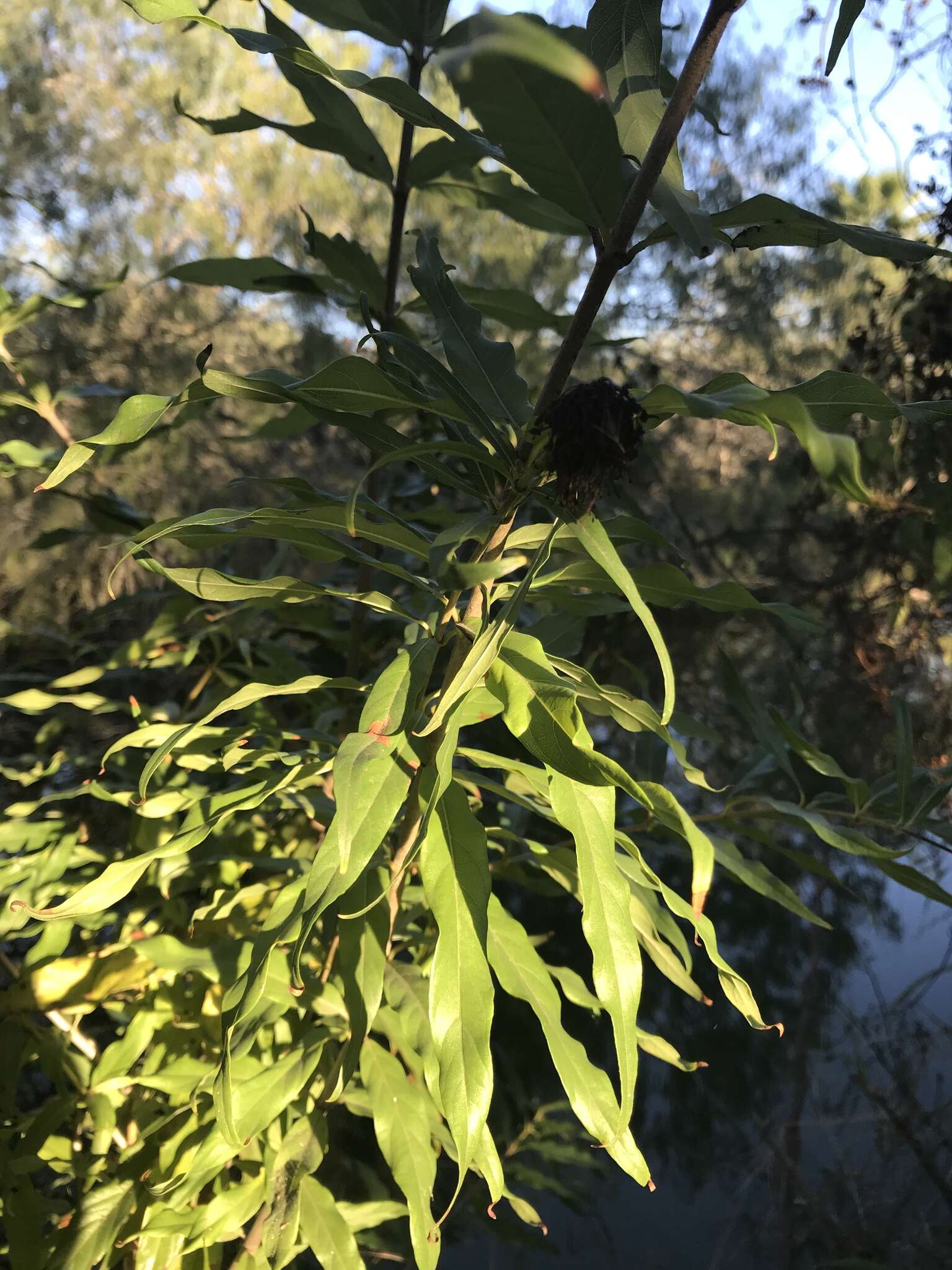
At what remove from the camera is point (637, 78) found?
34 centimetres

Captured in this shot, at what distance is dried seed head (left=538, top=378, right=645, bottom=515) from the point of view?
32cm

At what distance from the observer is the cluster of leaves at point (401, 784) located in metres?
0.34

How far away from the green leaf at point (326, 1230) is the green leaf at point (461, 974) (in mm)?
237

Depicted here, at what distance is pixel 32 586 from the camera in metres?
1.92

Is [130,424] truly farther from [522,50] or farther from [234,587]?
[522,50]

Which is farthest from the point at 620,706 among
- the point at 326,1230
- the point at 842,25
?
the point at 326,1230

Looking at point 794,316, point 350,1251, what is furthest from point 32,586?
point 794,316

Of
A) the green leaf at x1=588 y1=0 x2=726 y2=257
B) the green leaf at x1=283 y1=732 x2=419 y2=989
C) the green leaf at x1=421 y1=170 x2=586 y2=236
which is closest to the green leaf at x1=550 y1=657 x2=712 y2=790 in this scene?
the green leaf at x1=283 y1=732 x2=419 y2=989

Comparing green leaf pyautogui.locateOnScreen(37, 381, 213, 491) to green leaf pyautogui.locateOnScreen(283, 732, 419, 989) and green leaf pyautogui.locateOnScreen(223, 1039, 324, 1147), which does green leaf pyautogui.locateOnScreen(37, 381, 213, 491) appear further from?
green leaf pyautogui.locateOnScreen(223, 1039, 324, 1147)

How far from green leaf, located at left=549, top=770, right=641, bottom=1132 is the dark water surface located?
0.55 m

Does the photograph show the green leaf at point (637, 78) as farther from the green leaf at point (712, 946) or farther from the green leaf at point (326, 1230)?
the green leaf at point (326, 1230)

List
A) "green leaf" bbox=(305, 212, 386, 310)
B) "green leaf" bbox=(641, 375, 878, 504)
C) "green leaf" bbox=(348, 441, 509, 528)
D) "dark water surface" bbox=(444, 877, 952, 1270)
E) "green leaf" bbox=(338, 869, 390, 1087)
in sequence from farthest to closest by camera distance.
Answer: "dark water surface" bbox=(444, 877, 952, 1270), "green leaf" bbox=(305, 212, 386, 310), "green leaf" bbox=(338, 869, 390, 1087), "green leaf" bbox=(348, 441, 509, 528), "green leaf" bbox=(641, 375, 878, 504)

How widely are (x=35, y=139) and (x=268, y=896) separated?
9.30ft

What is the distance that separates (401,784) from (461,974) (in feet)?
0.34
